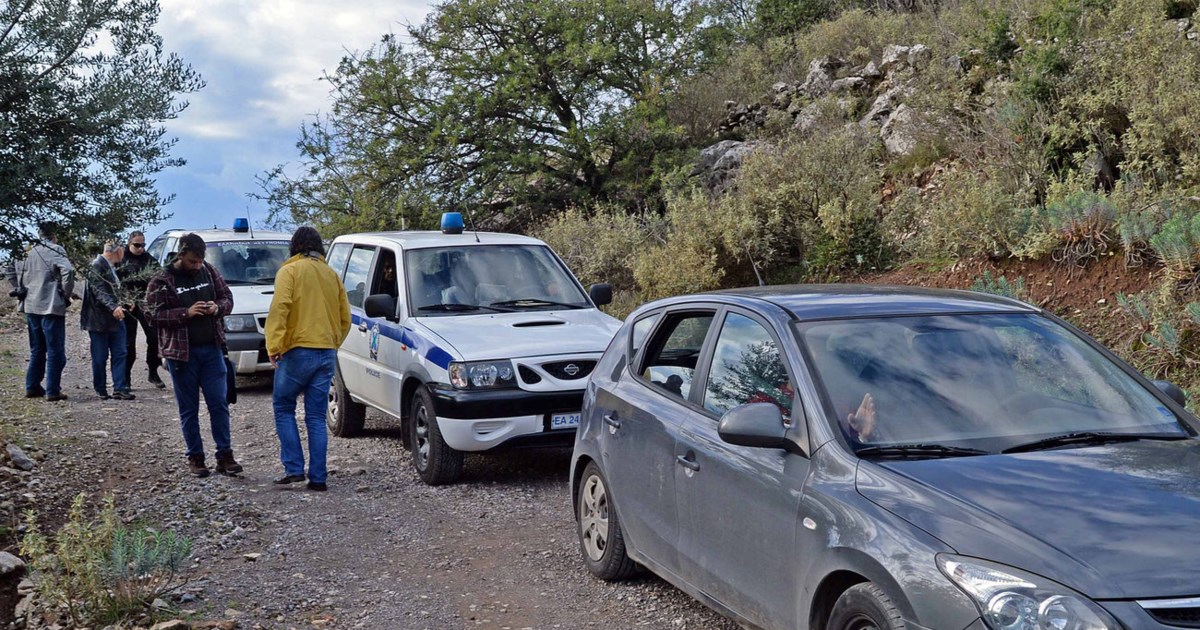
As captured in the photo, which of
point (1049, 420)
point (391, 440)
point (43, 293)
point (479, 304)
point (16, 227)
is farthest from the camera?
point (43, 293)

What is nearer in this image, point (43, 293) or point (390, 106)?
point (43, 293)

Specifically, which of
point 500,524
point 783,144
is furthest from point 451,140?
point 500,524

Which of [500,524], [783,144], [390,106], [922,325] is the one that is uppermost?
[390,106]

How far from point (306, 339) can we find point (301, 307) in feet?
0.80

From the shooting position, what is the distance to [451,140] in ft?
64.7

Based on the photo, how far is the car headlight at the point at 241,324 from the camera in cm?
1365

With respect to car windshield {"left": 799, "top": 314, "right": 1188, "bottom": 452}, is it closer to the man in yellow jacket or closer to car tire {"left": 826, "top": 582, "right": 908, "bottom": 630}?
car tire {"left": 826, "top": 582, "right": 908, "bottom": 630}

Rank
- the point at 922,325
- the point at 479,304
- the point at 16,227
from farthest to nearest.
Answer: the point at 479,304
the point at 16,227
the point at 922,325

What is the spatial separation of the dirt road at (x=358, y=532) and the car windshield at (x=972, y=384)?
170cm

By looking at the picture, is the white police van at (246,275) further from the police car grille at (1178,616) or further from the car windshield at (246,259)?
the police car grille at (1178,616)

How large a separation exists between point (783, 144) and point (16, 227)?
11.1 m

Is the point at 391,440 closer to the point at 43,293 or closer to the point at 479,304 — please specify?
the point at 479,304

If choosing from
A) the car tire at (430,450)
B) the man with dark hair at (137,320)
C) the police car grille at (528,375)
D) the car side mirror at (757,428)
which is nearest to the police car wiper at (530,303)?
the car tire at (430,450)

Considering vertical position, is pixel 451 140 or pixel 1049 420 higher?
pixel 451 140
